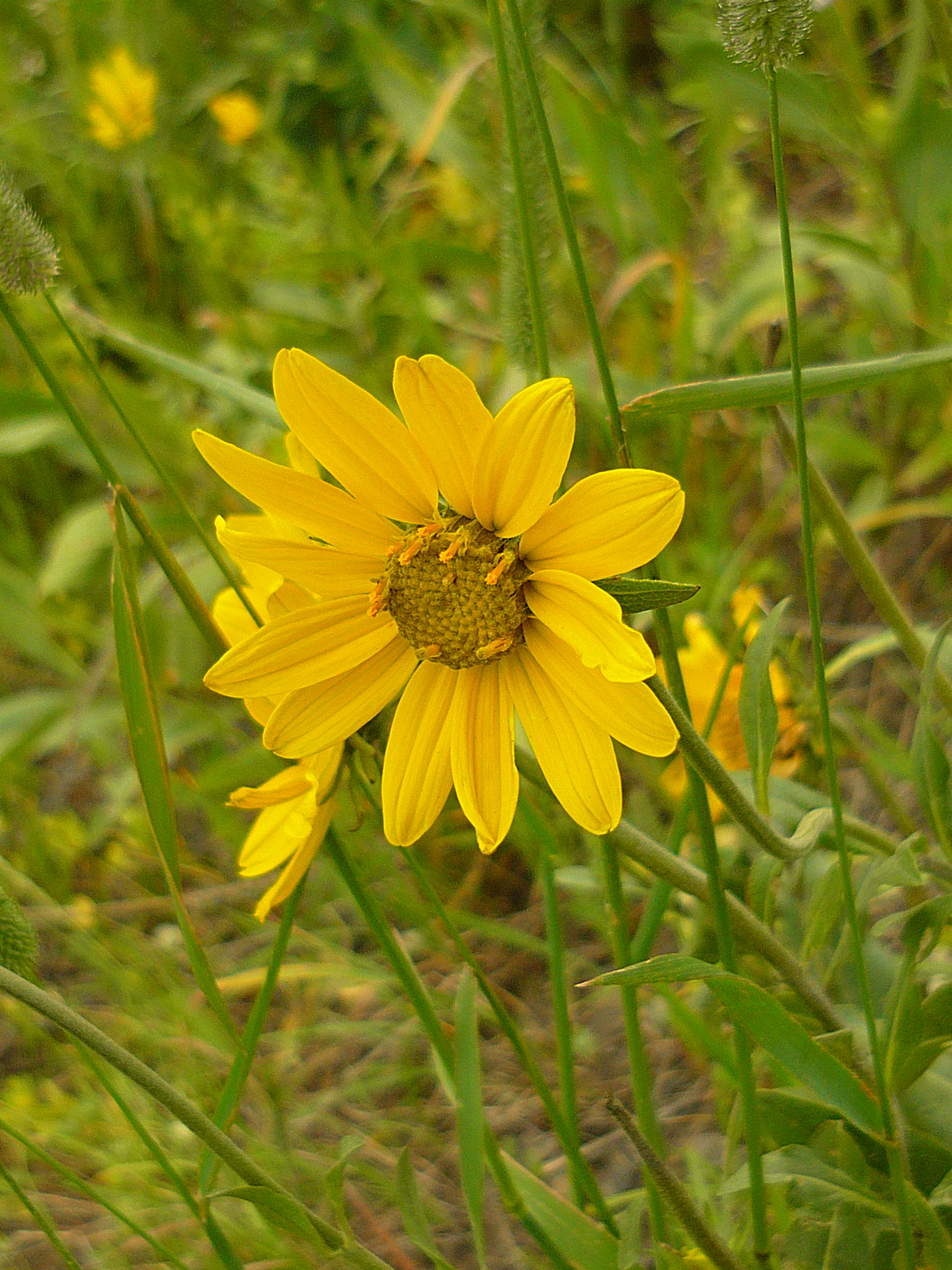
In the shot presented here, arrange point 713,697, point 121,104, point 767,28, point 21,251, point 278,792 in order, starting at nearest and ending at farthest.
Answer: point 767,28
point 21,251
point 278,792
point 713,697
point 121,104

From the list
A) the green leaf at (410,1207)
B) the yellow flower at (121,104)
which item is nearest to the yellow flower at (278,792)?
the green leaf at (410,1207)

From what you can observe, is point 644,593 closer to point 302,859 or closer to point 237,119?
point 302,859

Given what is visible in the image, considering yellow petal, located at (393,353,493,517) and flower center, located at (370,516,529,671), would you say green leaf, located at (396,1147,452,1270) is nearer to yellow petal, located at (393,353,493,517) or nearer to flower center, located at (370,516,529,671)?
flower center, located at (370,516,529,671)

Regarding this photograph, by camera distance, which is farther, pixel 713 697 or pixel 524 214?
pixel 713 697

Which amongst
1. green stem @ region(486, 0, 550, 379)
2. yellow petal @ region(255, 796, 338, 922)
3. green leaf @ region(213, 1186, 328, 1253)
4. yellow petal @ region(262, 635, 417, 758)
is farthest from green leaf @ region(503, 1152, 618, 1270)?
green stem @ region(486, 0, 550, 379)

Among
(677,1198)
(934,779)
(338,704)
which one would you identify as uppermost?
(338,704)

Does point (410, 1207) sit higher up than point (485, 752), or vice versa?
point (485, 752)

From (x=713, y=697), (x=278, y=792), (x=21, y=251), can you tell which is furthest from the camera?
(x=713, y=697)

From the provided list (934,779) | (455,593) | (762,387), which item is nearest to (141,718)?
(455,593)
